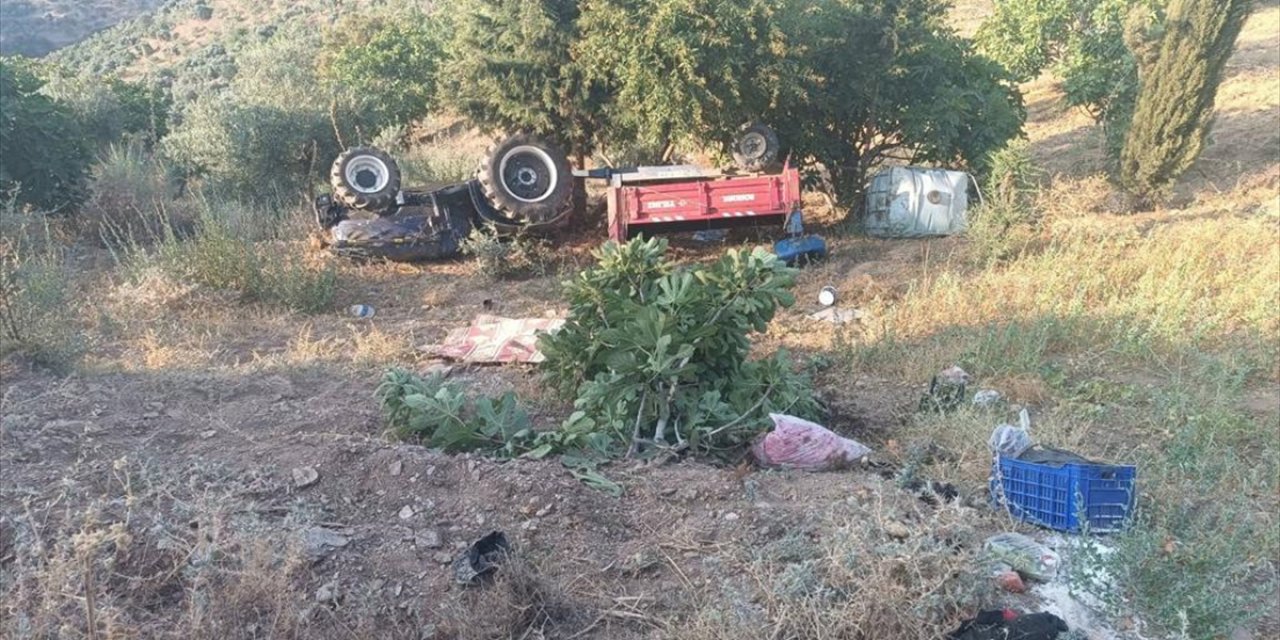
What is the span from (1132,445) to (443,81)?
931 centimetres

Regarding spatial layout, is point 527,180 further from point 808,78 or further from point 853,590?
point 853,590

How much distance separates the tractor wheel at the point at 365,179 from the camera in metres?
9.96

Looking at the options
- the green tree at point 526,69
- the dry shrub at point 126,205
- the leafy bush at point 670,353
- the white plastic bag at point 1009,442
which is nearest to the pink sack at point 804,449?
the leafy bush at point 670,353

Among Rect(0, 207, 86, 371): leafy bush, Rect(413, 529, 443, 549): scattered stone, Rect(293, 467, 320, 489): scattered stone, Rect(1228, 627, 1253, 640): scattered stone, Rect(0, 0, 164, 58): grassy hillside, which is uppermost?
Rect(0, 0, 164, 58): grassy hillside

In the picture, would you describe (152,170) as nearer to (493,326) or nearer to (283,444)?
(493,326)

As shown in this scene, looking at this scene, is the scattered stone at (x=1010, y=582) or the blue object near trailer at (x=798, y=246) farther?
the blue object near trailer at (x=798, y=246)

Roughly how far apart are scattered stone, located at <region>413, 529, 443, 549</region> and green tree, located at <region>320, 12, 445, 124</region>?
13935mm

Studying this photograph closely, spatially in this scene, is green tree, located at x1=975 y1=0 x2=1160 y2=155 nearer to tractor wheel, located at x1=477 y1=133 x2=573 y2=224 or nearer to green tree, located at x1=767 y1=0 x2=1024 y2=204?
green tree, located at x1=767 y1=0 x2=1024 y2=204

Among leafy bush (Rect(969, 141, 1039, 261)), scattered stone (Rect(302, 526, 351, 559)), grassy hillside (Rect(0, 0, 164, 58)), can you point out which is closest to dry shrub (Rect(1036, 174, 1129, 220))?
leafy bush (Rect(969, 141, 1039, 261))

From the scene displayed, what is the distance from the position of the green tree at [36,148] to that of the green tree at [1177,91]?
1495cm

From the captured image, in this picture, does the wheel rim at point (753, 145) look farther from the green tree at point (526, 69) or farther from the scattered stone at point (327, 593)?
the scattered stone at point (327, 593)

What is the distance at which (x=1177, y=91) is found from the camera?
11797 millimetres

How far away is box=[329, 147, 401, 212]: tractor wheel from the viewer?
9961 millimetres

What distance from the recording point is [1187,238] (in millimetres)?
8555
